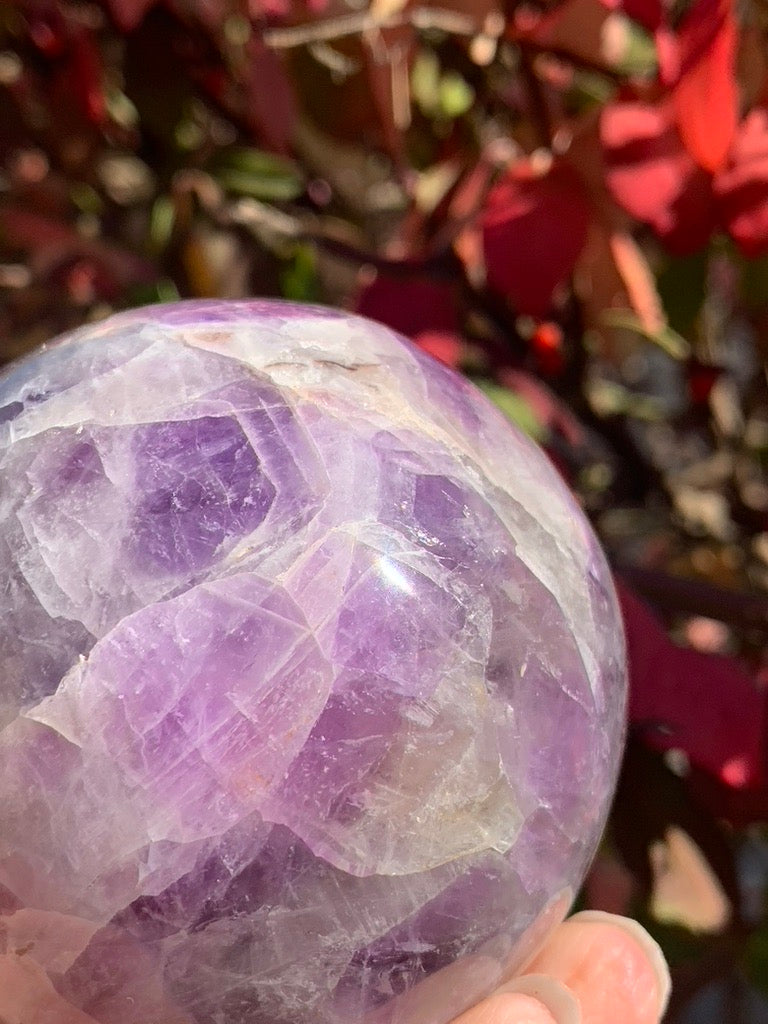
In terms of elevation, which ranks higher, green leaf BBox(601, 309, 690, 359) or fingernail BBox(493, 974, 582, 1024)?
green leaf BBox(601, 309, 690, 359)

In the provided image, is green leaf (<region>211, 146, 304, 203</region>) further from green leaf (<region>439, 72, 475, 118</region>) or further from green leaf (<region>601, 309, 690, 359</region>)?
green leaf (<region>601, 309, 690, 359</region>)

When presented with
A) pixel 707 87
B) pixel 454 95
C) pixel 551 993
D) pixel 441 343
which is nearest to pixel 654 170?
pixel 707 87

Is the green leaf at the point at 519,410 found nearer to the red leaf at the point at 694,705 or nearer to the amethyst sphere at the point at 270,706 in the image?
the red leaf at the point at 694,705

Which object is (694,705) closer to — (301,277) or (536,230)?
(536,230)

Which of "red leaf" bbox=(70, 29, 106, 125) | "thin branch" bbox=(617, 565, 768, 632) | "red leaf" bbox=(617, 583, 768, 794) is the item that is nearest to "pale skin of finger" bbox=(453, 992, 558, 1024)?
"red leaf" bbox=(617, 583, 768, 794)

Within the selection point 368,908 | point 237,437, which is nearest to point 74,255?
point 237,437

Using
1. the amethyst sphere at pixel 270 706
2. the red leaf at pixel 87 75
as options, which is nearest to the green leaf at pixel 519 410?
the amethyst sphere at pixel 270 706
